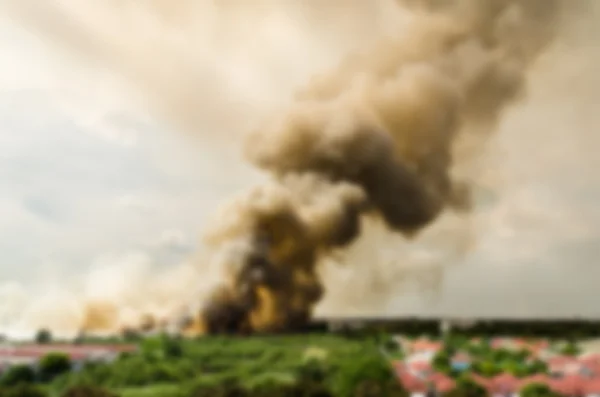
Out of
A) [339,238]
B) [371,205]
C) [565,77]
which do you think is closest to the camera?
[565,77]

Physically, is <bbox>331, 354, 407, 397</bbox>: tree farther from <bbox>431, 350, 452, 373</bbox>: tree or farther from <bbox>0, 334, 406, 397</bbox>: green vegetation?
<bbox>431, 350, 452, 373</bbox>: tree

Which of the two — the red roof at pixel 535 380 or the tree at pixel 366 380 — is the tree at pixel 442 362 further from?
the red roof at pixel 535 380

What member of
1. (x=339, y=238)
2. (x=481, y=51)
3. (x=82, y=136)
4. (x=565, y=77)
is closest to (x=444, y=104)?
(x=481, y=51)

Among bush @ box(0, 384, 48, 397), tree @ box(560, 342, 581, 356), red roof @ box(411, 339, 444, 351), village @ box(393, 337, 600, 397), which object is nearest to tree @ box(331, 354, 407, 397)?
village @ box(393, 337, 600, 397)

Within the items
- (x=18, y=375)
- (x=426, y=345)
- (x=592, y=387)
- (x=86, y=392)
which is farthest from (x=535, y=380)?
(x=18, y=375)

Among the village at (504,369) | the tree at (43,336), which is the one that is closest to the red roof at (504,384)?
the village at (504,369)

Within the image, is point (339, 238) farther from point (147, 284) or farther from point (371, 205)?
point (147, 284)
